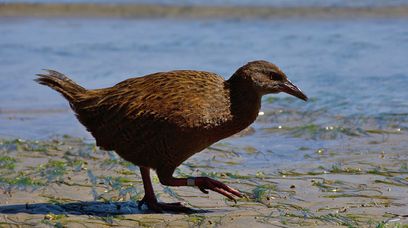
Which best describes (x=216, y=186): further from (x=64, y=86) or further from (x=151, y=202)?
(x=64, y=86)

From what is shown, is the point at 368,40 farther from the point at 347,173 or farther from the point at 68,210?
the point at 68,210

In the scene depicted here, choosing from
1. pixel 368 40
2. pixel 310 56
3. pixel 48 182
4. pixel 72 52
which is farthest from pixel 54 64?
→ pixel 48 182

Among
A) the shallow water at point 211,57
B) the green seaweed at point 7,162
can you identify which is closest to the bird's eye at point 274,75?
the green seaweed at point 7,162

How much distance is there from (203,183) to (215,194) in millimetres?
615

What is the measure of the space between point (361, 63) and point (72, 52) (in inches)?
200

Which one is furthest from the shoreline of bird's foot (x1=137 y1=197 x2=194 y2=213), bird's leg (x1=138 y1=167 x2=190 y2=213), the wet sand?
bird's foot (x1=137 y1=197 x2=194 y2=213)

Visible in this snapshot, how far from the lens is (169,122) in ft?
21.7

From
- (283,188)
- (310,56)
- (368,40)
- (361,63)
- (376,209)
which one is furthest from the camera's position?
(368,40)

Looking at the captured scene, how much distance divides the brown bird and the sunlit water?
1645 millimetres

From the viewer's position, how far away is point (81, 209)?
22.4 feet

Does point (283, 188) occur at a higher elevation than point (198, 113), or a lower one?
lower

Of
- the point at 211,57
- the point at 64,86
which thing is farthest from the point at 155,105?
the point at 211,57

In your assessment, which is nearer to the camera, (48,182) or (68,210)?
(68,210)

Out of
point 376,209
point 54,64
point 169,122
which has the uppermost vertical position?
point 54,64
